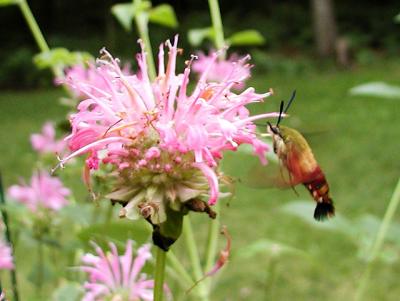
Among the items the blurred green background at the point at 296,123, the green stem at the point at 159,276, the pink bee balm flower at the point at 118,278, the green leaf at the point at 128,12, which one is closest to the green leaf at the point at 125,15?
the green leaf at the point at 128,12

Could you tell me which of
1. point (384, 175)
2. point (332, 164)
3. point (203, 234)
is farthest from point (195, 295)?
point (332, 164)

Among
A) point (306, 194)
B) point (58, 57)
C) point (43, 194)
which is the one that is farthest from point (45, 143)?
point (306, 194)

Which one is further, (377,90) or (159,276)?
(377,90)

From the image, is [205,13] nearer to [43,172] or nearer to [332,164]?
[332,164]

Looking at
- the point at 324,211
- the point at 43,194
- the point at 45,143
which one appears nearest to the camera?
the point at 324,211

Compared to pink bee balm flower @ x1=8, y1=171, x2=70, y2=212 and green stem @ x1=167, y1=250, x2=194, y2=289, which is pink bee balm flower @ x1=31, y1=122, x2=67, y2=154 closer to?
pink bee balm flower @ x1=8, y1=171, x2=70, y2=212

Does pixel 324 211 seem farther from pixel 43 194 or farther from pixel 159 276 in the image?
pixel 43 194
